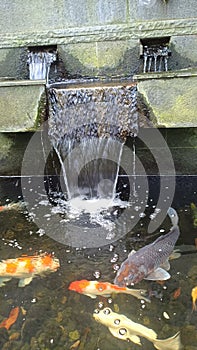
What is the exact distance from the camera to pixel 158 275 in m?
3.18

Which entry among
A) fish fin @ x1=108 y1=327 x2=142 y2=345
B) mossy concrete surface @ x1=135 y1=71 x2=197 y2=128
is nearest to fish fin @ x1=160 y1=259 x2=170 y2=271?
fish fin @ x1=108 y1=327 x2=142 y2=345

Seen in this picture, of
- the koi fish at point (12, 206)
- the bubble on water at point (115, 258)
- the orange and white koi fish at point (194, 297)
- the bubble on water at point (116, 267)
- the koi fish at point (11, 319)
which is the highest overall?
the orange and white koi fish at point (194, 297)

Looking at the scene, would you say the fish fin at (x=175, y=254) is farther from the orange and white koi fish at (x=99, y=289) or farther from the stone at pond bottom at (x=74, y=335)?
the stone at pond bottom at (x=74, y=335)

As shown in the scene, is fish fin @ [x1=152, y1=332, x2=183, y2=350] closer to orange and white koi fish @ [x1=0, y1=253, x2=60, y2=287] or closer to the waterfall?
orange and white koi fish @ [x1=0, y1=253, x2=60, y2=287]

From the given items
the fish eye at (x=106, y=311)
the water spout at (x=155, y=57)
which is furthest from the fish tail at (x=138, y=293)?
the water spout at (x=155, y=57)

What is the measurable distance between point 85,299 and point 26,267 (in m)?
0.67

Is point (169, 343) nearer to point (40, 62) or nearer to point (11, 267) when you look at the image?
point (11, 267)

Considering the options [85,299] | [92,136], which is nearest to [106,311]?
[85,299]

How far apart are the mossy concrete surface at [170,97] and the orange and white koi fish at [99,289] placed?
6.84 feet

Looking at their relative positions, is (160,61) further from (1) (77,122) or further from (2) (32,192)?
(2) (32,192)

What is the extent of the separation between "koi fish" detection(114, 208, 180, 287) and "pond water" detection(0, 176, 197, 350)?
6 centimetres

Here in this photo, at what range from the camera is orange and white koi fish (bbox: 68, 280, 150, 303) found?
9.95 feet

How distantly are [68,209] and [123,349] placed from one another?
2201 mm

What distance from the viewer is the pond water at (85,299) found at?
2.65 m
